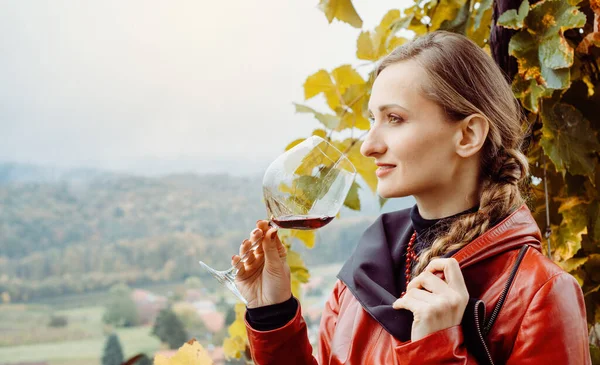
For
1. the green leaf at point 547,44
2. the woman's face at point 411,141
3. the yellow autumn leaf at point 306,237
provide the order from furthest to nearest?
the yellow autumn leaf at point 306,237, the green leaf at point 547,44, the woman's face at point 411,141

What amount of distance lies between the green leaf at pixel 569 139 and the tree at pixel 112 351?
130cm

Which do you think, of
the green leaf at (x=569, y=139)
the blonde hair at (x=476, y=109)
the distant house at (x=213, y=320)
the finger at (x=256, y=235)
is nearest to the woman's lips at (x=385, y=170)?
the blonde hair at (x=476, y=109)

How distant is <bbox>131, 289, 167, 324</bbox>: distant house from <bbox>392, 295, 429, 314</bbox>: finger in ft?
3.99

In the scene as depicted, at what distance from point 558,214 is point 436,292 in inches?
21.1

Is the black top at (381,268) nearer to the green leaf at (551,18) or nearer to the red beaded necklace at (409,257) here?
the red beaded necklace at (409,257)

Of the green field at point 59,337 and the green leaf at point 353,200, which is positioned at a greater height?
the green leaf at point 353,200

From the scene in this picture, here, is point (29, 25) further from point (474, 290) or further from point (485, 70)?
point (474, 290)

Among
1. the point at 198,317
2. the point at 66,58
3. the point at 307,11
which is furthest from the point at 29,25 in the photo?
the point at 198,317

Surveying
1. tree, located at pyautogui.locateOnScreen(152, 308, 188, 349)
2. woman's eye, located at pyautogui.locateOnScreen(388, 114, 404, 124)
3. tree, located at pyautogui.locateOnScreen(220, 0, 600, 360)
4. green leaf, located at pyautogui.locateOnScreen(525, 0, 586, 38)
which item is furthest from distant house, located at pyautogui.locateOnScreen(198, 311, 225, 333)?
green leaf, located at pyautogui.locateOnScreen(525, 0, 586, 38)

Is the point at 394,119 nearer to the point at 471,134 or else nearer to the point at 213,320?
the point at 471,134

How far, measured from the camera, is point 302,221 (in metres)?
0.91

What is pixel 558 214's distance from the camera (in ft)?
3.87

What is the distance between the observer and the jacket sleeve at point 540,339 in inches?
28.9

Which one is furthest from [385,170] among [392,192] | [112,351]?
[112,351]
